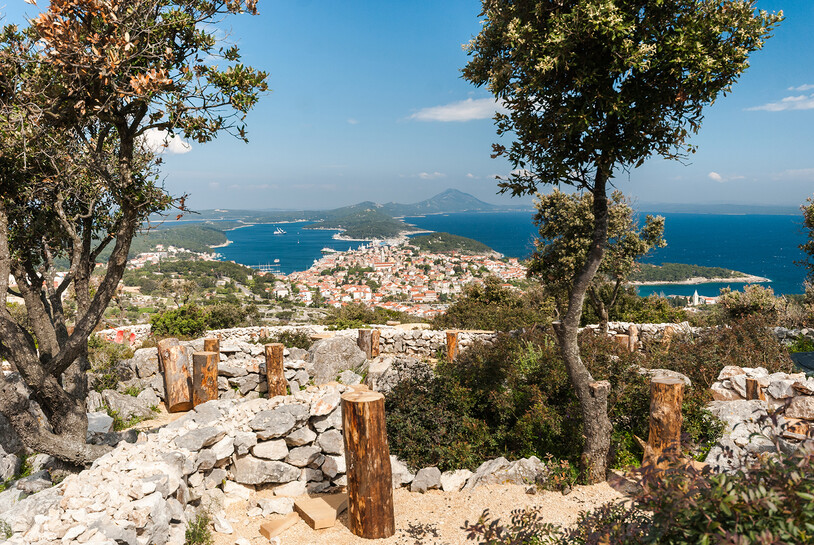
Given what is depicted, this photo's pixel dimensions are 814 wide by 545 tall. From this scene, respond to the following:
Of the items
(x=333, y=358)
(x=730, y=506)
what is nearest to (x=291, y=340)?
(x=333, y=358)

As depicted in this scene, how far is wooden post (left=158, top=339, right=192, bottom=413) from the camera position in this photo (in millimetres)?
9867

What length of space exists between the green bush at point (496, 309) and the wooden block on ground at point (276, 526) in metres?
10.2

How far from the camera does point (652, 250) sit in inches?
661

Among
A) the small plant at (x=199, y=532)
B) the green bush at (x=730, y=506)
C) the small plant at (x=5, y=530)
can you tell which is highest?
the green bush at (x=730, y=506)

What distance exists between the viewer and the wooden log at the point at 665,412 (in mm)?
5832

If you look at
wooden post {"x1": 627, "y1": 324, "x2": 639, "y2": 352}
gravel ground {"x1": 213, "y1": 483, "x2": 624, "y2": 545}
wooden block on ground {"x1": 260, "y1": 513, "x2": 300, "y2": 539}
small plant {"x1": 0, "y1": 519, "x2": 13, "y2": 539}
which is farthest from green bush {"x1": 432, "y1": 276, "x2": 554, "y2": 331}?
small plant {"x1": 0, "y1": 519, "x2": 13, "y2": 539}

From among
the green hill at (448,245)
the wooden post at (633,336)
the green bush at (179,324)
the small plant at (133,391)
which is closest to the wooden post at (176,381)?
the small plant at (133,391)

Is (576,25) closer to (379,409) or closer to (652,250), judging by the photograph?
(379,409)

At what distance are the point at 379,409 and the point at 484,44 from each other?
510cm

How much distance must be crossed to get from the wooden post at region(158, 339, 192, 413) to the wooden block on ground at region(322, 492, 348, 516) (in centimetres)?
531

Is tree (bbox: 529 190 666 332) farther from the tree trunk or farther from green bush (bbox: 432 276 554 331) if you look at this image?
the tree trunk

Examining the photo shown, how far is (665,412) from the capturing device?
5871 mm

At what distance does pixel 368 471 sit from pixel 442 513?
1.22 metres

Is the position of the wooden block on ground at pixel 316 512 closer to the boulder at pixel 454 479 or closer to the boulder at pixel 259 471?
the boulder at pixel 259 471
